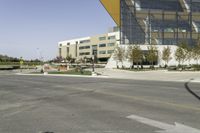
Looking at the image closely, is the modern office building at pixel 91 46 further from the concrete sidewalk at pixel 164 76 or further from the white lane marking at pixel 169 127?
the white lane marking at pixel 169 127

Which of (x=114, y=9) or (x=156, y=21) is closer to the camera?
(x=114, y=9)

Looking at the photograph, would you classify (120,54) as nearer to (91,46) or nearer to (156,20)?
(156,20)

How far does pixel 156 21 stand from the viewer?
72688 millimetres

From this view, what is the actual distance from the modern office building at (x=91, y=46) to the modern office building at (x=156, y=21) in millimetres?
45289

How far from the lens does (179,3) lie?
74.6 m

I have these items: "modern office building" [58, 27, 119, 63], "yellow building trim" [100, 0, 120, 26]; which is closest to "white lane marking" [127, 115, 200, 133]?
"yellow building trim" [100, 0, 120, 26]

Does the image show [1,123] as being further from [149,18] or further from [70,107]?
[149,18]

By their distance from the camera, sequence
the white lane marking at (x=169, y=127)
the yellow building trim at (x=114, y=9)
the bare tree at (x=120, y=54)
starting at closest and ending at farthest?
the white lane marking at (x=169, y=127), the bare tree at (x=120, y=54), the yellow building trim at (x=114, y=9)

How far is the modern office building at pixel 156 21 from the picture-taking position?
70438mm

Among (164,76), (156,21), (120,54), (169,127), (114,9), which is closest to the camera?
(169,127)

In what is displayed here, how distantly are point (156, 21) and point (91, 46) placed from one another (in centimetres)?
8158

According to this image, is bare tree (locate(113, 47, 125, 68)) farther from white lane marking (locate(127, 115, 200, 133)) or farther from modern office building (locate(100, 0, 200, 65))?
white lane marking (locate(127, 115, 200, 133))

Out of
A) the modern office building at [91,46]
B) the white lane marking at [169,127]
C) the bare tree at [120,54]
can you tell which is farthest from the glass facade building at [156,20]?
the white lane marking at [169,127]

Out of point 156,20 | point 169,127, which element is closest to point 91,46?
point 156,20
